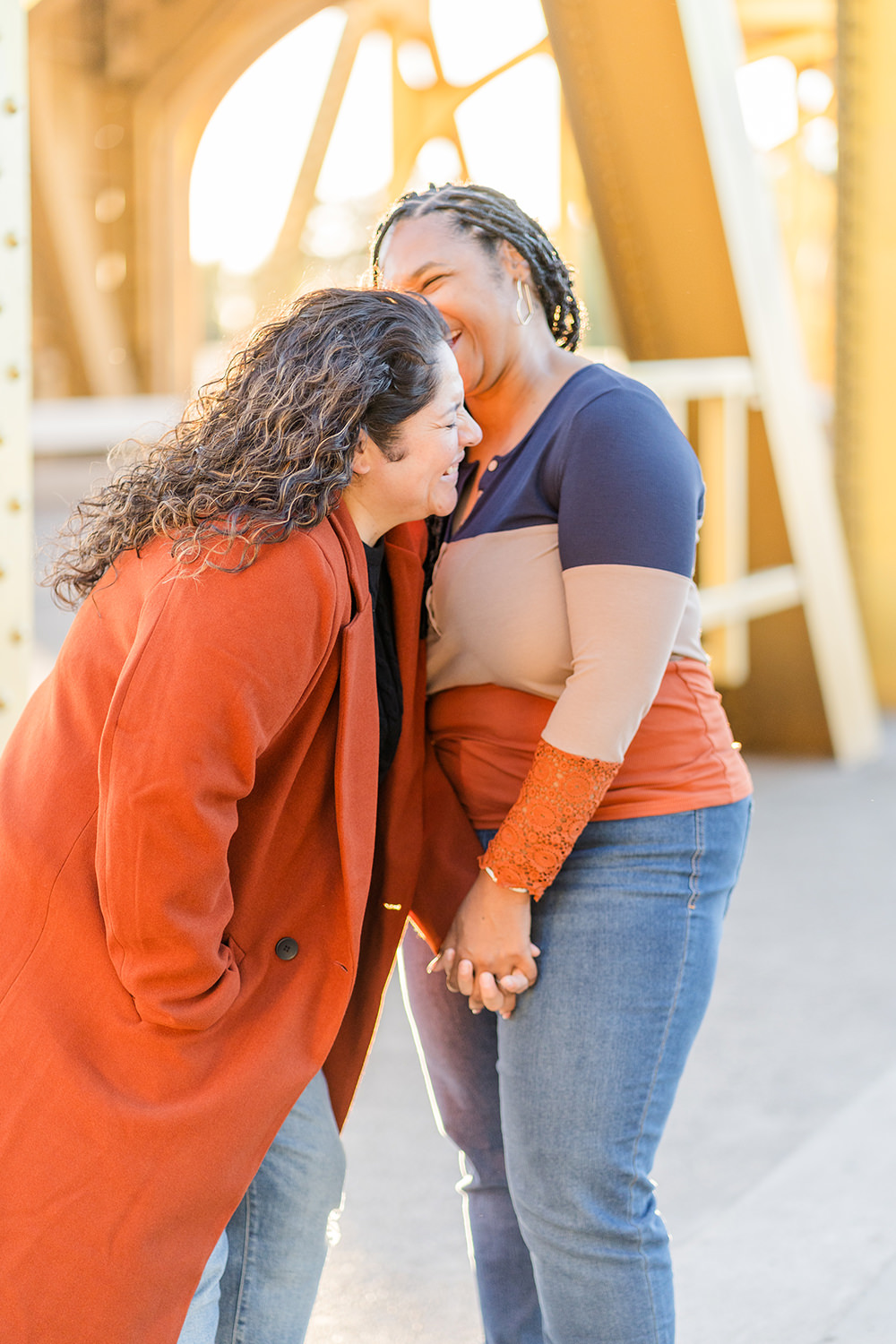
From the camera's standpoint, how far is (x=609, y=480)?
5.19ft

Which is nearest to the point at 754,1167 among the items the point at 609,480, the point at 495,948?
the point at 495,948

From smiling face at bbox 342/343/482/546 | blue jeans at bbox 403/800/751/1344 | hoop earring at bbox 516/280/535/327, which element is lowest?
blue jeans at bbox 403/800/751/1344

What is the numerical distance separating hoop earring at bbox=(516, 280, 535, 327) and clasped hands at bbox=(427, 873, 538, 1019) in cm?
74

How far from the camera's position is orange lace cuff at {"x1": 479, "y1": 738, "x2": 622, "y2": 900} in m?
1.61

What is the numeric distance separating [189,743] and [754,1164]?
197cm

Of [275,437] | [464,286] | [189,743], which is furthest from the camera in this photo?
[464,286]

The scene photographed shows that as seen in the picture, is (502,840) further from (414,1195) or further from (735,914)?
(735,914)

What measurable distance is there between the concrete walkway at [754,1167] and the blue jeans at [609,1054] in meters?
0.67

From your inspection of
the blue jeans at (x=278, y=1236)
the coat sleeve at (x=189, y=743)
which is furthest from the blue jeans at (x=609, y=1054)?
the coat sleeve at (x=189, y=743)

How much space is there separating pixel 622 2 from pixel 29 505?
3.56 metres

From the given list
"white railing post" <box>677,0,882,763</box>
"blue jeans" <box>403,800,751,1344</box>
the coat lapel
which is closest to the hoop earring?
the coat lapel

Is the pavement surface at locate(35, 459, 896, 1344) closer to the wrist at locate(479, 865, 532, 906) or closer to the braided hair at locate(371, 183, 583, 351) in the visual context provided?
the braided hair at locate(371, 183, 583, 351)

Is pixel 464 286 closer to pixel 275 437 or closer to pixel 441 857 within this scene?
pixel 275 437

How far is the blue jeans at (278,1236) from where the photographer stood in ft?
5.31
